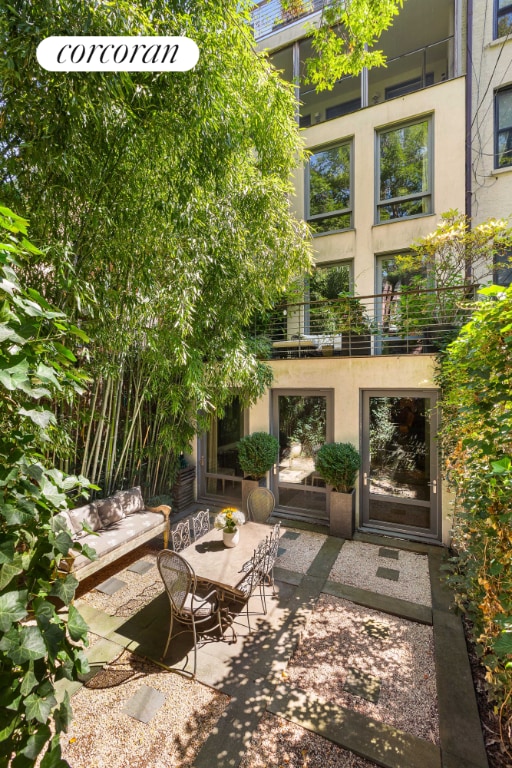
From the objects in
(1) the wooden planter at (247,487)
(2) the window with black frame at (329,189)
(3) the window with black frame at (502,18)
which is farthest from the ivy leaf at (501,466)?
(3) the window with black frame at (502,18)

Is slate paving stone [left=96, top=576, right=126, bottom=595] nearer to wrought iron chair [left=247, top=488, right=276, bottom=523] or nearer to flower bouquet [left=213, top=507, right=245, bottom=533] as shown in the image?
flower bouquet [left=213, top=507, right=245, bottom=533]

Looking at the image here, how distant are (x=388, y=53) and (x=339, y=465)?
326 inches

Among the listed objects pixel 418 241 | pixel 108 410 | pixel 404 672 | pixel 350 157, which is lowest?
pixel 404 672

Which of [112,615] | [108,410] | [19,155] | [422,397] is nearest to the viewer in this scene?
[19,155]

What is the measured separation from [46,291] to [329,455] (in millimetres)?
4048

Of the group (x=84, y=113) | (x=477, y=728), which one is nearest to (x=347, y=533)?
(x=477, y=728)

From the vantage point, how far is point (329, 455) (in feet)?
16.6

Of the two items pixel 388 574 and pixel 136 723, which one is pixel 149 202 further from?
pixel 388 574

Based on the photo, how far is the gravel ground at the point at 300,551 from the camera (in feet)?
14.1

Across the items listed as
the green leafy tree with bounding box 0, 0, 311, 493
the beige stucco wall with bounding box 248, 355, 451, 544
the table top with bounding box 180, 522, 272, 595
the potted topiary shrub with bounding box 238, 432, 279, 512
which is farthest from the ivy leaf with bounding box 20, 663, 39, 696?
the beige stucco wall with bounding box 248, 355, 451, 544

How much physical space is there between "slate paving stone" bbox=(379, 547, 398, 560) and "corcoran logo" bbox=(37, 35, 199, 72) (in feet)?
18.1

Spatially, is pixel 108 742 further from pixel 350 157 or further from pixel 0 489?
pixel 350 157

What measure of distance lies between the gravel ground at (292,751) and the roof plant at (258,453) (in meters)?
3.42

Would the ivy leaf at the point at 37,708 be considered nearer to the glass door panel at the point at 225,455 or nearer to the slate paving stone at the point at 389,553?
the slate paving stone at the point at 389,553
